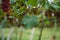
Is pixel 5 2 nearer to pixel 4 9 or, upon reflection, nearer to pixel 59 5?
pixel 4 9

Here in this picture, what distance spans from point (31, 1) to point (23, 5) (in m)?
0.17

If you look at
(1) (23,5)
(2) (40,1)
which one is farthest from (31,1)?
(1) (23,5)

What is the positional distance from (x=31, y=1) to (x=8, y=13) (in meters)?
0.14

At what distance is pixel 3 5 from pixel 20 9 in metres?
0.09

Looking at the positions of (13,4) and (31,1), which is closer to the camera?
(31,1)

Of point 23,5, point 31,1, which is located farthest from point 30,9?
point 31,1

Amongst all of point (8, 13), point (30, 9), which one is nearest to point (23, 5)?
point (30, 9)

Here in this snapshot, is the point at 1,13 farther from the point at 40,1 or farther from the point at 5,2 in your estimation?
the point at 40,1

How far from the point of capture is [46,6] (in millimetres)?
1218

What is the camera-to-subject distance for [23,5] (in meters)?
1.33

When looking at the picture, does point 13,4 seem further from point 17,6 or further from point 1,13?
point 1,13

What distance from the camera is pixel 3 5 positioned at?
1182 millimetres

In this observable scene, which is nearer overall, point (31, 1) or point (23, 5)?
point (31, 1)

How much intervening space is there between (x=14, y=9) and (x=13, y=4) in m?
0.08
